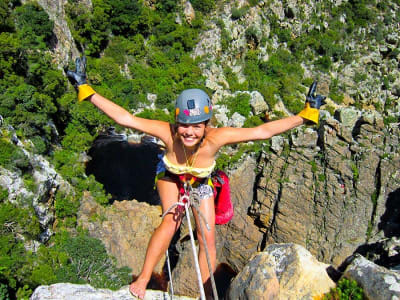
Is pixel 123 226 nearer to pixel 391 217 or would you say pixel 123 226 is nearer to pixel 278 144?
pixel 278 144

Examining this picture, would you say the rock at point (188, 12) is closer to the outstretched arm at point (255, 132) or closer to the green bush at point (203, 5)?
the green bush at point (203, 5)

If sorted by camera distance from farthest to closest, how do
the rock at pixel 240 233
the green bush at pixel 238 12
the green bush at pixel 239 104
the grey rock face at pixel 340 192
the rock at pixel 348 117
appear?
the green bush at pixel 238 12 < the green bush at pixel 239 104 < the rock at pixel 348 117 < the rock at pixel 240 233 < the grey rock face at pixel 340 192

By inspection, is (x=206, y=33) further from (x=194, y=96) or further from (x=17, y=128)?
(x=194, y=96)

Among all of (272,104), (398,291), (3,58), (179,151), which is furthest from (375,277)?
(272,104)

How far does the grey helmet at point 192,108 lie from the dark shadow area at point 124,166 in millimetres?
17247

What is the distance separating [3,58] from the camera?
17.4 metres

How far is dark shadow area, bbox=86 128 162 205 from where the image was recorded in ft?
67.6

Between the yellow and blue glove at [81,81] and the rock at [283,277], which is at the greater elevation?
the yellow and blue glove at [81,81]

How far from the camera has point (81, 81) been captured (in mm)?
3232

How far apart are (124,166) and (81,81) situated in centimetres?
2018

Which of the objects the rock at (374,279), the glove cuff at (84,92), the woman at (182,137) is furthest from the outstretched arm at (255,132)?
the rock at (374,279)

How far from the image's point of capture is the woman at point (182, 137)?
3.11m

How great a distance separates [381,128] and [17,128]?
17397 mm

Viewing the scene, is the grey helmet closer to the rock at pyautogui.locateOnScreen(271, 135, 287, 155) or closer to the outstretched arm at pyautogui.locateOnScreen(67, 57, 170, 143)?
the outstretched arm at pyautogui.locateOnScreen(67, 57, 170, 143)
